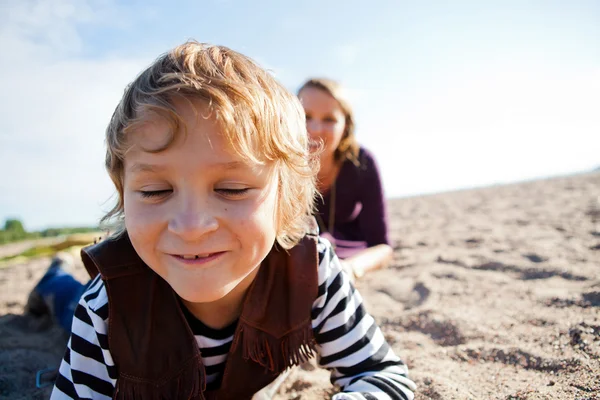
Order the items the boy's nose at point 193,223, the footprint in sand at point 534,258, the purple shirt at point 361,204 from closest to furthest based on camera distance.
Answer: the boy's nose at point 193,223 → the footprint in sand at point 534,258 → the purple shirt at point 361,204

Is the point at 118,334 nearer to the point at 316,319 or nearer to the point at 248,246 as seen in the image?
the point at 248,246

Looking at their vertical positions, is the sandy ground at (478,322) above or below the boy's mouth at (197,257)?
below

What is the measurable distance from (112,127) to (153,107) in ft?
0.76

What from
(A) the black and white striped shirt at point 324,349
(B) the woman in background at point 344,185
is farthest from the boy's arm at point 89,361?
(B) the woman in background at point 344,185

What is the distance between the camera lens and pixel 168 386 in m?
1.29

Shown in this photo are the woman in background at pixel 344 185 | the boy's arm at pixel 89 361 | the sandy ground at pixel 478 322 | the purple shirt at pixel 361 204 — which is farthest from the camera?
the purple shirt at pixel 361 204

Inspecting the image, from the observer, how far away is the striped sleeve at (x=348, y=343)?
1330mm

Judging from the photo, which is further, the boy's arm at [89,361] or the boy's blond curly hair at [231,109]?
the boy's arm at [89,361]

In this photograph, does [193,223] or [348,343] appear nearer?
[193,223]

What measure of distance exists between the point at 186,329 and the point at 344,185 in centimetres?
216

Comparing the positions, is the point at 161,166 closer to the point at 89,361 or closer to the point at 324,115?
the point at 89,361

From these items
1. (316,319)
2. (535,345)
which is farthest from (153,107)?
(535,345)

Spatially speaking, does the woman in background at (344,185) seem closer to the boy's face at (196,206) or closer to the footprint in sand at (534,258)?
the footprint in sand at (534,258)

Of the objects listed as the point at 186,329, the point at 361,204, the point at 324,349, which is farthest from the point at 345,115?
the point at 186,329
